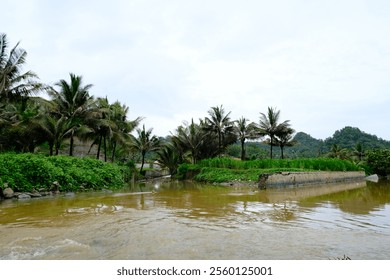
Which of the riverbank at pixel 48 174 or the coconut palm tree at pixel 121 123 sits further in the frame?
the coconut palm tree at pixel 121 123

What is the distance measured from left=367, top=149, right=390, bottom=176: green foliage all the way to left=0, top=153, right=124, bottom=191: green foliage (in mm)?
32084

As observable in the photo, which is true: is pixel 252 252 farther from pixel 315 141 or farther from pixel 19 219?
pixel 315 141

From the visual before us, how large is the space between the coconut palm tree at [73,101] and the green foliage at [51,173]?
4.77 m

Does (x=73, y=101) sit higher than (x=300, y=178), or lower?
higher

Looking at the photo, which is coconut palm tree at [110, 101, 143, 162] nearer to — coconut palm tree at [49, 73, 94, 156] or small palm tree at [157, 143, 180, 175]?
coconut palm tree at [49, 73, 94, 156]

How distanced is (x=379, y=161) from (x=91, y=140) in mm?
32177

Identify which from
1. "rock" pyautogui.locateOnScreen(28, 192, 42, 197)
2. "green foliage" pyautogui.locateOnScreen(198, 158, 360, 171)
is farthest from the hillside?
"rock" pyautogui.locateOnScreen(28, 192, 42, 197)

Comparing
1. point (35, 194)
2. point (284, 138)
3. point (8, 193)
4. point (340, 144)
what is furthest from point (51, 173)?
point (340, 144)

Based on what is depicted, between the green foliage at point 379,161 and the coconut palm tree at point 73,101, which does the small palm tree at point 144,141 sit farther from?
the green foliage at point 379,161

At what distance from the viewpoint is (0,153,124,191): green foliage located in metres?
12.0

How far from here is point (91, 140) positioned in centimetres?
2609

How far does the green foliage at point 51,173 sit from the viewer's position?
11984mm

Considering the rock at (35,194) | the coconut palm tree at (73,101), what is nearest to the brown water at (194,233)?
the rock at (35,194)

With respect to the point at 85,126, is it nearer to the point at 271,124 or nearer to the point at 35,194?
the point at 35,194
